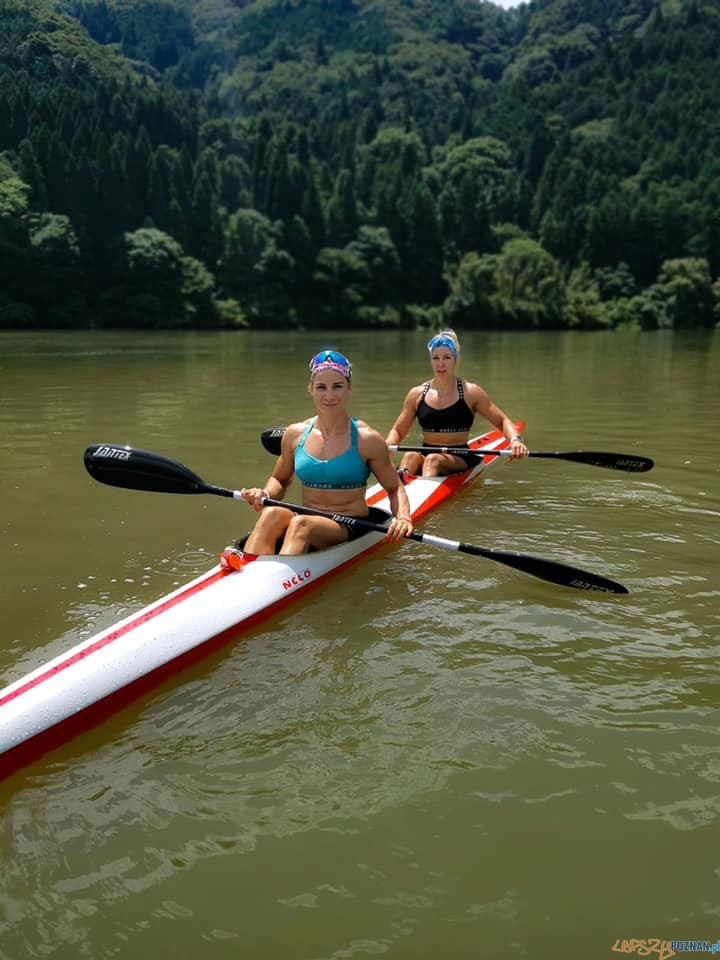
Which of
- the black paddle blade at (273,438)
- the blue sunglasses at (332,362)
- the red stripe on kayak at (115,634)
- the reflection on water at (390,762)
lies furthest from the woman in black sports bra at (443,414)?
the red stripe on kayak at (115,634)

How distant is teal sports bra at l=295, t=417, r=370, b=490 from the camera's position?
6219 mm

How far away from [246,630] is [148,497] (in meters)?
4.06

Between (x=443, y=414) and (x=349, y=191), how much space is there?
7920 centimetres

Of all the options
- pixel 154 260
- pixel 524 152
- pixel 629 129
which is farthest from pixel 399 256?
pixel 629 129

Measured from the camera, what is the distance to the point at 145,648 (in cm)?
471

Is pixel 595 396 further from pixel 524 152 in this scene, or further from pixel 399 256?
pixel 524 152

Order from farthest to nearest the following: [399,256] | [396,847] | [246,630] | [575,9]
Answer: [575,9]
[399,256]
[246,630]
[396,847]

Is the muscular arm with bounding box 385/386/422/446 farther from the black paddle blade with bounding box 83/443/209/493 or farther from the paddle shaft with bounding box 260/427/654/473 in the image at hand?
the black paddle blade with bounding box 83/443/209/493

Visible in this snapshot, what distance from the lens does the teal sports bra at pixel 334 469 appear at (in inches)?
245

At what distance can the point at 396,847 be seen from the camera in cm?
350

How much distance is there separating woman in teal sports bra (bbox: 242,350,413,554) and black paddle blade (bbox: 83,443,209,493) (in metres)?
0.78

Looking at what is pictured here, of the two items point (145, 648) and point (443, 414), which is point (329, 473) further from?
point (443, 414)

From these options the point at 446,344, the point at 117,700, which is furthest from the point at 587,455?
the point at 117,700

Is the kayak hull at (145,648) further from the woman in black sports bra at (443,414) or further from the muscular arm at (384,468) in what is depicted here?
the woman in black sports bra at (443,414)
